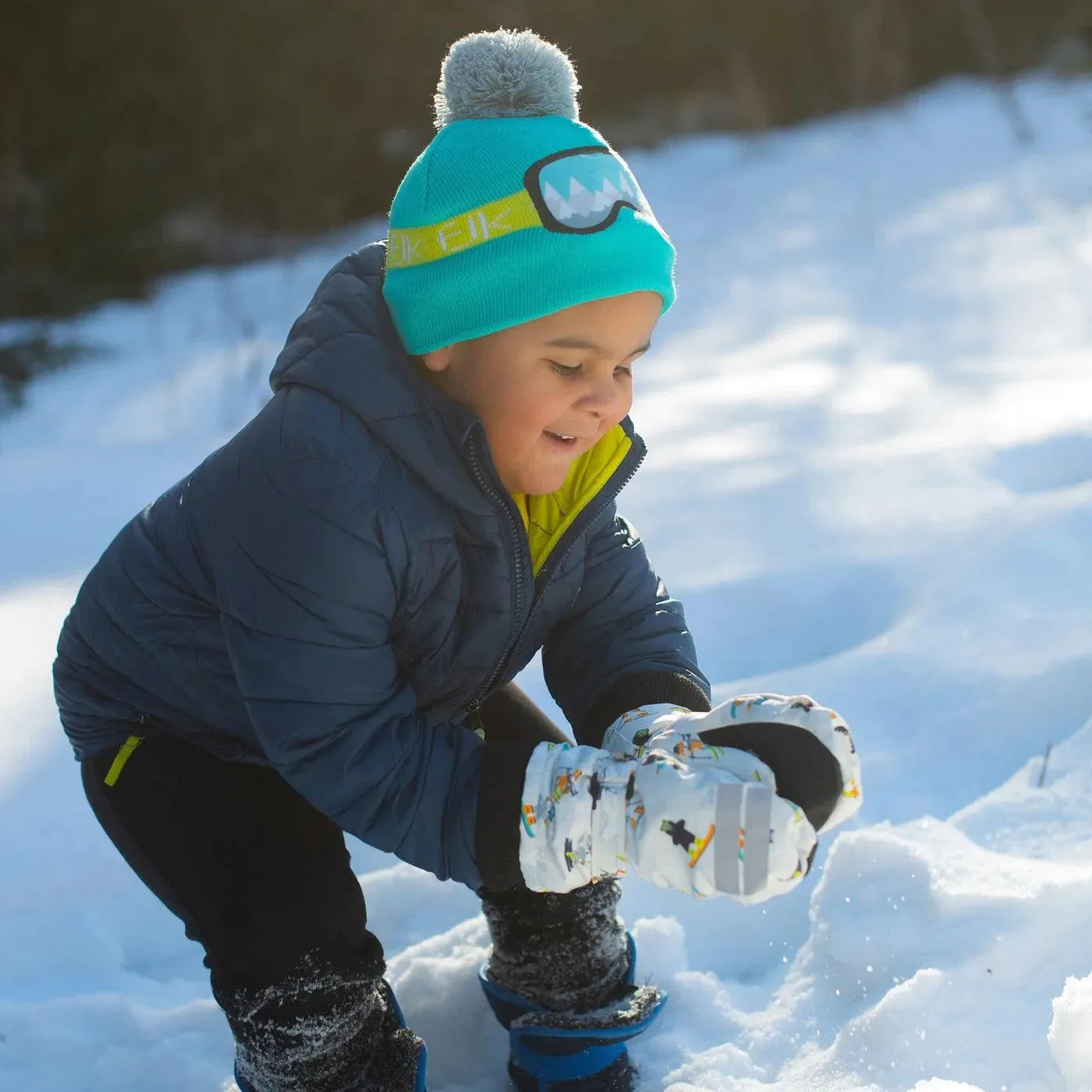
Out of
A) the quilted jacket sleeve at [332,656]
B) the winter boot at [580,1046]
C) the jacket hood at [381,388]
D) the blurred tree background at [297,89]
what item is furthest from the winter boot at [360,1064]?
the blurred tree background at [297,89]

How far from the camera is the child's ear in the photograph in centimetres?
148

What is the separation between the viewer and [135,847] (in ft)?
4.93

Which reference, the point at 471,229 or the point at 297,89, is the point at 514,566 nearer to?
the point at 471,229

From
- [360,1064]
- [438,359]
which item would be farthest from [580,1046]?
[438,359]

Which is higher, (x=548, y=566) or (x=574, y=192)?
(x=574, y=192)

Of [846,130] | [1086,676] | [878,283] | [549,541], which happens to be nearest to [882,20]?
[846,130]

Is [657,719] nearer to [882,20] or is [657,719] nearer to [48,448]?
[48,448]

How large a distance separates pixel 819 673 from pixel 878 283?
2685mm

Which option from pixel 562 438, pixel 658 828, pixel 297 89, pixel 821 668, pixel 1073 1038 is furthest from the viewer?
pixel 297 89

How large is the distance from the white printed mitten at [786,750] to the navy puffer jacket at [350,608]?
20 centimetres

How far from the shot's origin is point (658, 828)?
4.08 feet

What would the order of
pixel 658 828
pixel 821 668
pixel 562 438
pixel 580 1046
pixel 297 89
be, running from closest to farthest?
pixel 658 828 → pixel 562 438 → pixel 580 1046 → pixel 821 668 → pixel 297 89

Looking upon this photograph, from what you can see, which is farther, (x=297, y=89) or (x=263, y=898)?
(x=297, y=89)

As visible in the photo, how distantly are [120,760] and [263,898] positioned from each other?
10.5 inches
